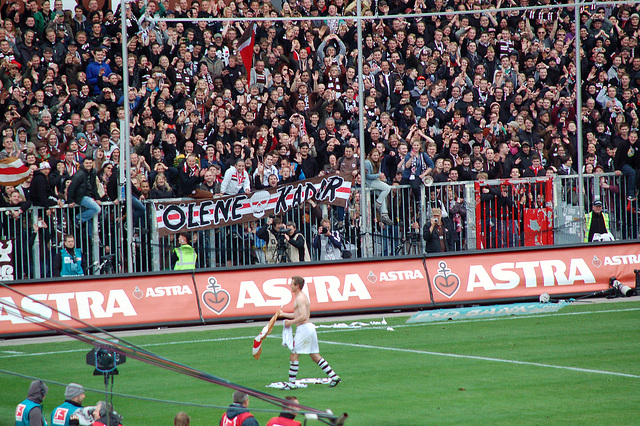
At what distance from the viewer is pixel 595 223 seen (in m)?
23.5

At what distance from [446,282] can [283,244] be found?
4035 millimetres

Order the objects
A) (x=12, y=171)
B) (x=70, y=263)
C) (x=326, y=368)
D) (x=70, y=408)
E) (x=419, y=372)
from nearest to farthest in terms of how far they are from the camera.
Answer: (x=70, y=408) < (x=326, y=368) < (x=419, y=372) < (x=12, y=171) < (x=70, y=263)

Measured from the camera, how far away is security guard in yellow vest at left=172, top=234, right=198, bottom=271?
2102 centimetres

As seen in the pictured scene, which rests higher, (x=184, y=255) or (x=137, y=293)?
(x=184, y=255)

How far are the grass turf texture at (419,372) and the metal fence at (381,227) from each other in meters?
2.31

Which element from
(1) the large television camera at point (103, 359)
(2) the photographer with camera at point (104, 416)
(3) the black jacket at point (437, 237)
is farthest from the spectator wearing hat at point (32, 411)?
(3) the black jacket at point (437, 237)

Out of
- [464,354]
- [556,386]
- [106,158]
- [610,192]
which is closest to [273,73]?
[106,158]

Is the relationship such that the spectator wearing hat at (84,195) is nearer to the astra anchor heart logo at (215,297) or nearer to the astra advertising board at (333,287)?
the astra advertising board at (333,287)

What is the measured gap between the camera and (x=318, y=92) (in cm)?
2503

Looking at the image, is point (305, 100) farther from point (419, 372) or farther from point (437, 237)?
point (419, 372)

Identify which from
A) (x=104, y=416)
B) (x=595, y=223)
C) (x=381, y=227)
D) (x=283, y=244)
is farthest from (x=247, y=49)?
(x=104, y=416)

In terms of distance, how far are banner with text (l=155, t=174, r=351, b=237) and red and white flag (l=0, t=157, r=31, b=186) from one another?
121 inches

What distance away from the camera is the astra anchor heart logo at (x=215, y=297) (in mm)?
20469

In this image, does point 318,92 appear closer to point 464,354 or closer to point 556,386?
point 464,354
